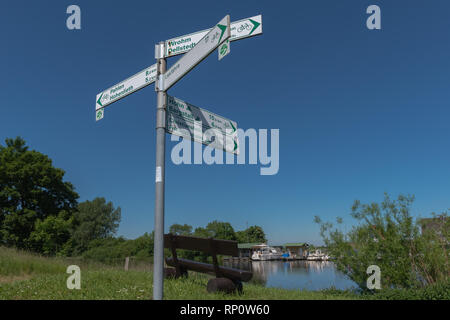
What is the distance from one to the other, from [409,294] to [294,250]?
113517 millimetres

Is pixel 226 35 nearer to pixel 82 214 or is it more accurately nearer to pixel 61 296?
pixel 61 296

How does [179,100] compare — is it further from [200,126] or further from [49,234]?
[49,234]

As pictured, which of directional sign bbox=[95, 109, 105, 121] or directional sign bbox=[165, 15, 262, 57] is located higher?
directional sign bbox=[165, 15, 262, 57]

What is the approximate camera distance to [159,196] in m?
4.00

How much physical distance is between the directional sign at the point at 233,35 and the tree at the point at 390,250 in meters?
9.97

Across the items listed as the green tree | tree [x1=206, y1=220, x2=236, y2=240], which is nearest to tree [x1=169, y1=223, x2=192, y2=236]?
tree [x1=206, y1=220, x2=236, y2=240]

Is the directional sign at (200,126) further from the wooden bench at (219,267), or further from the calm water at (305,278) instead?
the calm water at (305,278)

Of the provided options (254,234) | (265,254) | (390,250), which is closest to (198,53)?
(390,250)

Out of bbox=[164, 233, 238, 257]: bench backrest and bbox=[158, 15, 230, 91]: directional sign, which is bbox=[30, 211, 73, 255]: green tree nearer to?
bbox=[164, 233, 238, 257]: bench backrest

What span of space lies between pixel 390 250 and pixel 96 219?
7242 centimetres

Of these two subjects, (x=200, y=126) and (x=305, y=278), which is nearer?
(x=200, y=126)

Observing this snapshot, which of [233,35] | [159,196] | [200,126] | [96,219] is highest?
[233,35]

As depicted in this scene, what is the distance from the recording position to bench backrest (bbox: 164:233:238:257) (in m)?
6.25
